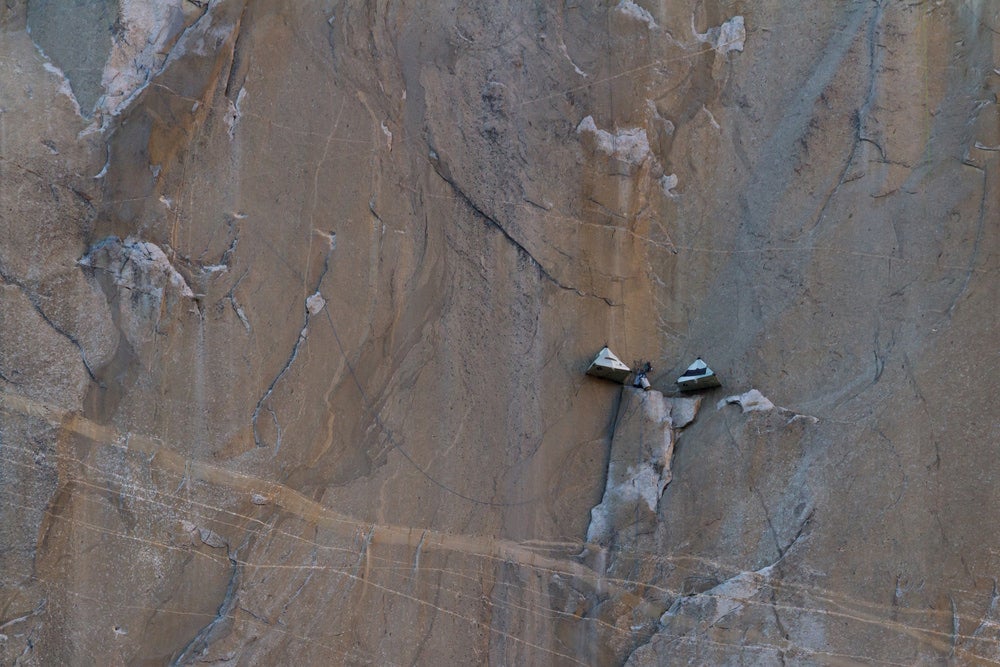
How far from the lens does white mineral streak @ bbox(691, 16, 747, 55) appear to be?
5.43m

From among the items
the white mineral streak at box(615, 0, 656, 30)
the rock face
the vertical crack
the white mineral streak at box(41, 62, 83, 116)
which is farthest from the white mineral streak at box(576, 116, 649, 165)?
the white mineral streak at box(41, 62, 83, 116)

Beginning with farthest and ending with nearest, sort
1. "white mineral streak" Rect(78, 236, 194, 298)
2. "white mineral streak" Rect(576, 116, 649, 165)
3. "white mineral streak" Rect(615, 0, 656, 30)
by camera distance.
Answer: "white mineral streak" Rect(615, 0, 656, 30) → "white mineral streak" Rect(576, 116, 649, 165) → "white mineral streak" Rect(78, 236, 194, 298)

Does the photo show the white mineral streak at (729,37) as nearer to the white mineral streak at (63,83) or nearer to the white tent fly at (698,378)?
the white tent fly at (698,378)

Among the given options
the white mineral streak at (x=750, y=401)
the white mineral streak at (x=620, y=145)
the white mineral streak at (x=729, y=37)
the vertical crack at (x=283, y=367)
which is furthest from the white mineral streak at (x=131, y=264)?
the white mineral streak at (x=729, y=37)

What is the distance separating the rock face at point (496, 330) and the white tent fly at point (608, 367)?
0.08 meters

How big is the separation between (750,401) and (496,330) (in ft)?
4.48

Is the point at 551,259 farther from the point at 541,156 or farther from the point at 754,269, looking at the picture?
the point at 754,269

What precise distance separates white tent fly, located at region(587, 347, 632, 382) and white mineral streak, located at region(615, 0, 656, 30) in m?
1.81

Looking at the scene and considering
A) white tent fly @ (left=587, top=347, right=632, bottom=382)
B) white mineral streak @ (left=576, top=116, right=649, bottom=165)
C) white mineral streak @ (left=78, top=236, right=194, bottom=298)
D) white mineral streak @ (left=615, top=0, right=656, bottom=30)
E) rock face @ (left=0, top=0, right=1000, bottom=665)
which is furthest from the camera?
white mineral streak @ (left=615, top=0, right=656, bottom=30)

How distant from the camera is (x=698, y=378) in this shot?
510 cm

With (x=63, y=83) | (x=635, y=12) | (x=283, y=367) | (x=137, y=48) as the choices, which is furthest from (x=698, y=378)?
(x=63, y=83)

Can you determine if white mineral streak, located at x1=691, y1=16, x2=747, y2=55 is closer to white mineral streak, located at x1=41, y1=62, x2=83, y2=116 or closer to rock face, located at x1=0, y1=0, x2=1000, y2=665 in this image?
rock face, located at x1=0, y1=0, x2=1000, y2=665

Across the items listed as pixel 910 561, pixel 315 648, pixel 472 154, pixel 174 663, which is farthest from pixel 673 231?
pixel 174 663

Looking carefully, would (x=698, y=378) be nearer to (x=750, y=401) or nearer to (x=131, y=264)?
(x=750, y=401)
